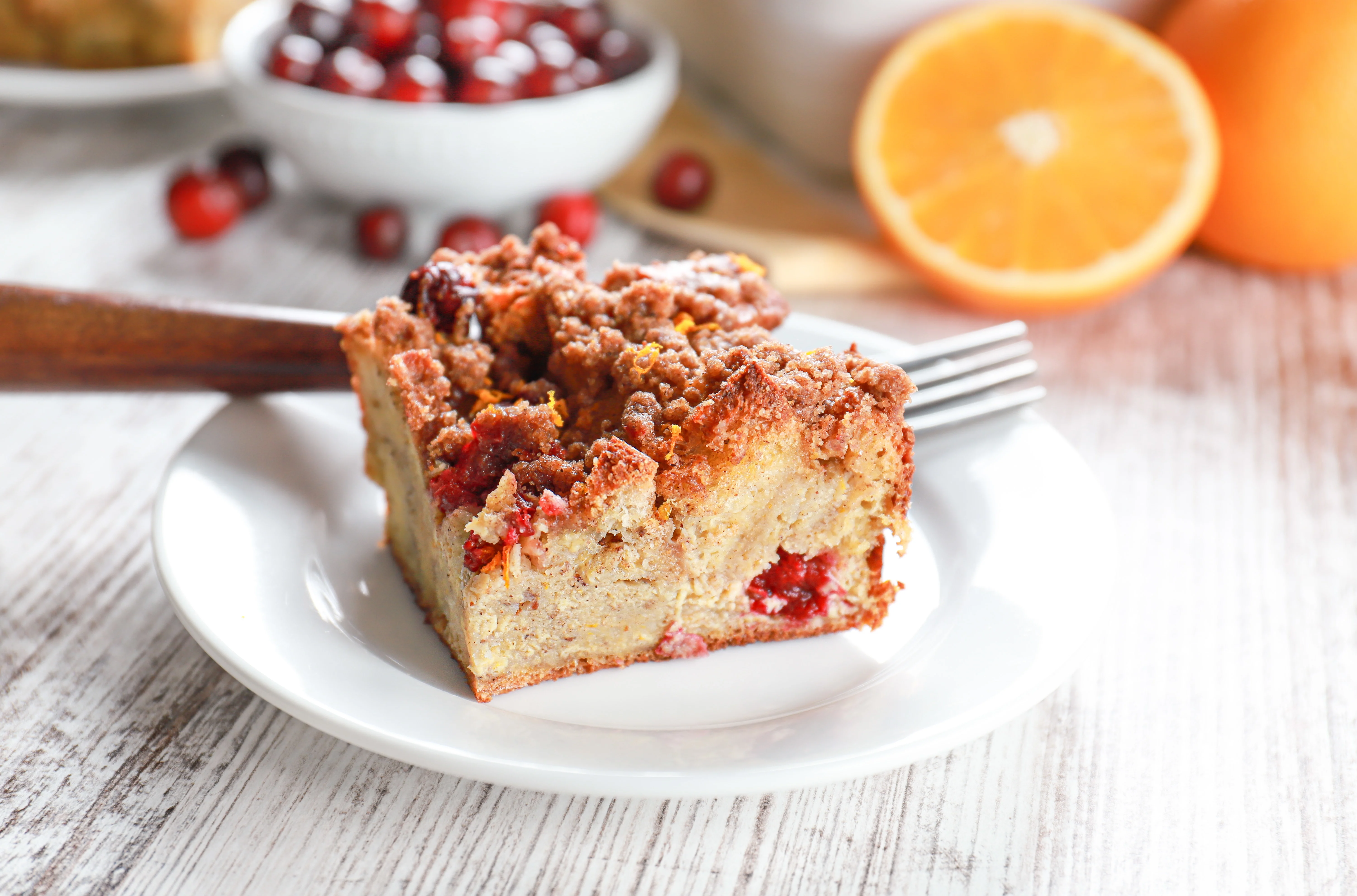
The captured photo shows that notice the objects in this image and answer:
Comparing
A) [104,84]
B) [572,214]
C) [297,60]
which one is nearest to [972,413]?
[572,214]

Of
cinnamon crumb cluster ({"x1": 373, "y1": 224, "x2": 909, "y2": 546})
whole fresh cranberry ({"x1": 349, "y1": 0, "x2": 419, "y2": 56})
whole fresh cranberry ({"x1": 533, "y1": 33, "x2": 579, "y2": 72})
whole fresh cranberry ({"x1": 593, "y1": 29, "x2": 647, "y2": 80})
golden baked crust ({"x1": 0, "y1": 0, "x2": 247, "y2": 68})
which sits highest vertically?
cinnamon crumb cluster ({"x1": 373, "y1": 224, "x2": 909, "y2": 546})

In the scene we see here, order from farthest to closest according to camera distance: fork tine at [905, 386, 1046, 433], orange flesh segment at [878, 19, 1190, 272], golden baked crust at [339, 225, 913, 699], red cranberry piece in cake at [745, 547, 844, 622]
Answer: orange flesh segment at [878, 19, 1190, 272] < fork tine at [905, 386, 1046, 433] < red cranberry piece in cake at [745, 547, 844, 622] < golden baked crust at [339, 225, 913, 699]

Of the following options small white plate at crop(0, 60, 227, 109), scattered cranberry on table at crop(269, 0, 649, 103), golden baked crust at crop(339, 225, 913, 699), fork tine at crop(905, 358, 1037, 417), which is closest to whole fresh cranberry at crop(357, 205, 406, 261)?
scattered cranberry on table at crop(269, 0, 649, 103)

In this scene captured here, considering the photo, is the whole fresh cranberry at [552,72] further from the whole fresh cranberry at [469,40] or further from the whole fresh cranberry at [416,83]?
the whole fresh cranberry at [416,83]

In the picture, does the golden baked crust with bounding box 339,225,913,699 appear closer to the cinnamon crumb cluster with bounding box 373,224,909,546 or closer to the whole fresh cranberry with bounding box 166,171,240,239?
the cinnamon crumb cluster with bounding box 373,224,909,546

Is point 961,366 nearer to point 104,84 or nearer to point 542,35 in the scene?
point 542,35

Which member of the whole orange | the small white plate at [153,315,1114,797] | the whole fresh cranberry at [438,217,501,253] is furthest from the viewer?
the whole fresh cranberry at [438,217,501,253]

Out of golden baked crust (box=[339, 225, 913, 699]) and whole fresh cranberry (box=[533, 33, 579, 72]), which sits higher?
golden baked crust (box=[339, 225, 913, 699])
